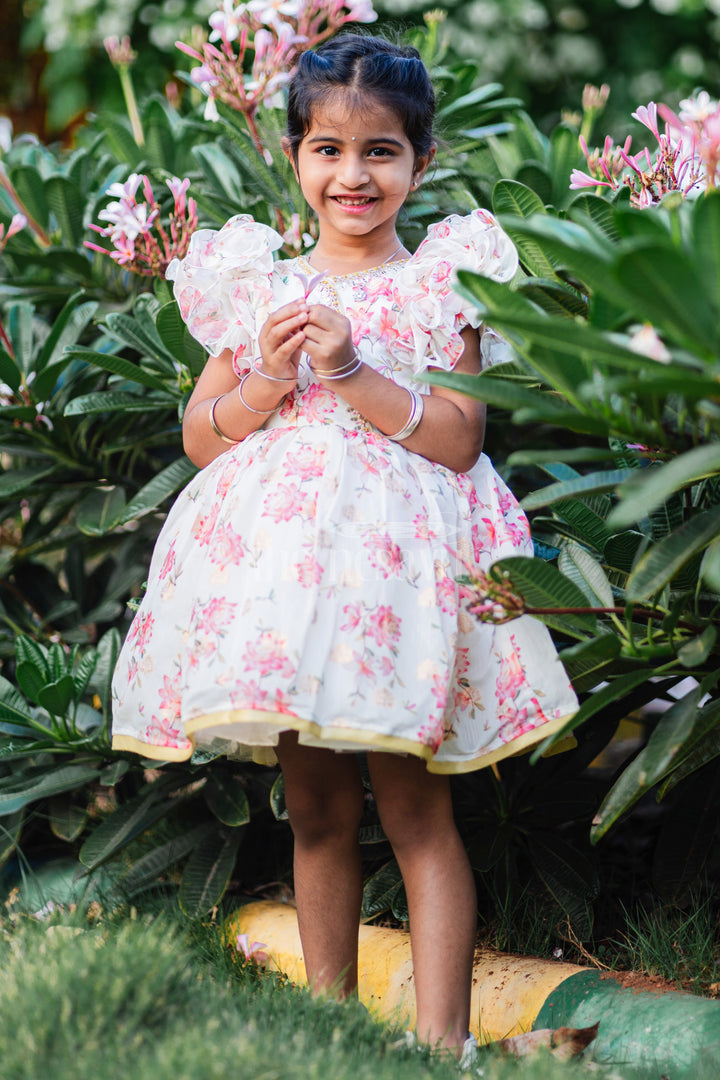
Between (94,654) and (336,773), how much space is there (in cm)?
72

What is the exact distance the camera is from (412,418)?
5.66 ft

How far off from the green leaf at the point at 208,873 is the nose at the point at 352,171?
4.49 ft

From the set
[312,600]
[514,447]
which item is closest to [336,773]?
[312,600]

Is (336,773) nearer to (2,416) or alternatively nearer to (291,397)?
(291,397)

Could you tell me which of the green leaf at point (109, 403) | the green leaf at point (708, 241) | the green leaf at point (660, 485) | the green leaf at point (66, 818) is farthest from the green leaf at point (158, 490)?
the green leaf at point (708, 241)

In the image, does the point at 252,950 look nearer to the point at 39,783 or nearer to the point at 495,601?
the point at 39,783

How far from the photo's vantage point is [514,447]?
2672 millimetres

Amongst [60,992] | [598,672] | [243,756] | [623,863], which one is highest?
Answer: [598,672]

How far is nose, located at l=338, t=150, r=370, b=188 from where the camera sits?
1816mm

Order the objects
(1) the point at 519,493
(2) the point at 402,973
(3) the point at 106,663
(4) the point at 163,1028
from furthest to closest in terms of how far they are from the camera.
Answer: (1) the point at 519,493, (3) the point at 106,663, (2) the point at 402,973, (4) the point at 163,1028

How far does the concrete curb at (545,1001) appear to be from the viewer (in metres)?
1.62

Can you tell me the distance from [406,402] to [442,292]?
206mm

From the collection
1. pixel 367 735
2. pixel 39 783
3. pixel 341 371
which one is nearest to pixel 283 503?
pixel 341 371

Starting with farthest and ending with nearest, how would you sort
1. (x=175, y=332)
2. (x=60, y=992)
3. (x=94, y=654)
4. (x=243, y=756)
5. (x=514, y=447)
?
(x=514, y=447) → (x=94, y=654) → (x=175, y=332) → (x=243, y=756) → (x=60, y=992)
